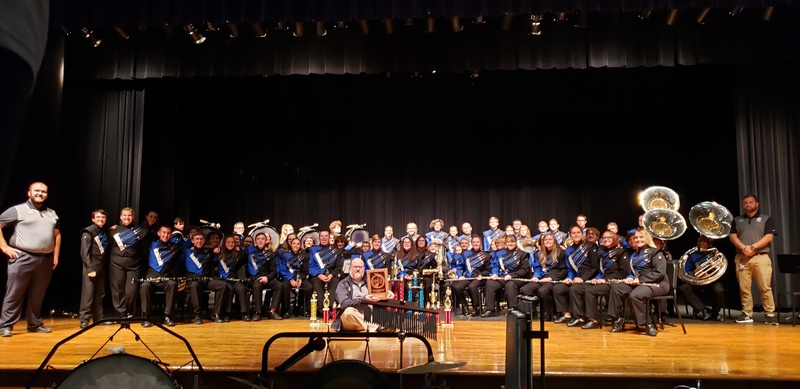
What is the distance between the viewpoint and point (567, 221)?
557 inches

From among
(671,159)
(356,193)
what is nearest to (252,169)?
(356,193)

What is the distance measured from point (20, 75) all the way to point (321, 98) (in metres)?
13.1

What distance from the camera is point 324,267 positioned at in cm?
1002

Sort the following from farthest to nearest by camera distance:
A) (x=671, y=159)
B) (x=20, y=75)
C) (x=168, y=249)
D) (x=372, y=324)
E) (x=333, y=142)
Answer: (x=333, y=142)
(x=671, y=159)
(x=168, y=249)
(x=372, y=324)
(x=20, y=75)

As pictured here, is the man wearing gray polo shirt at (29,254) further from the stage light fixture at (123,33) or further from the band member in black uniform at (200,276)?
the stage light fixture at (123,33)

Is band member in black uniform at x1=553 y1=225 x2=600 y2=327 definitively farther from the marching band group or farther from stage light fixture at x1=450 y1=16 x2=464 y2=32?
stage light fixture at x1=450 y1=16 x2=464 y2=32

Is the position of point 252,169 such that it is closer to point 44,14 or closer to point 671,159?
point 671,159

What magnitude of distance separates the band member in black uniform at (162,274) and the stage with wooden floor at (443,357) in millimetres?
435

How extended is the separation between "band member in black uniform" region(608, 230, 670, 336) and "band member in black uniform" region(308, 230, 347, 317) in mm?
4381

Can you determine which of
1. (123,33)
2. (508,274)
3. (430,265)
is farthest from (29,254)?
(508,274)

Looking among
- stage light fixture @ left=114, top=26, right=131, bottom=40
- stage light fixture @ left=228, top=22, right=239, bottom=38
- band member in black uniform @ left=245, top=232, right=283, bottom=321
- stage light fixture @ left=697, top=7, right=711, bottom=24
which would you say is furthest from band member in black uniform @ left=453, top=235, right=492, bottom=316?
stage light fixture @ left=114, top=26, right=131, bottom=40

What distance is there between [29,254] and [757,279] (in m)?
10.1

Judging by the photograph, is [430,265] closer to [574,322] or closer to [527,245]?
[527,245]

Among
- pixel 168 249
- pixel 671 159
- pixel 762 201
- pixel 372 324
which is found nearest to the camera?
pixel 372 324
